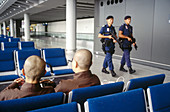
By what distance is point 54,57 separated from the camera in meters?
4.69

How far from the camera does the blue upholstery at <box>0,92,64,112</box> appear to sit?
122cm

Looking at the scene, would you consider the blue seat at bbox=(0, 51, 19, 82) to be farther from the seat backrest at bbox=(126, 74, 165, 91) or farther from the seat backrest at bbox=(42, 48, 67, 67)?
the seat backrest at bbox=(126, 74, 165, 91)

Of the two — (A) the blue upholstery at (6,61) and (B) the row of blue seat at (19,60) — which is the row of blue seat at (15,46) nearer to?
(B) the row of blue seat at (19,60)

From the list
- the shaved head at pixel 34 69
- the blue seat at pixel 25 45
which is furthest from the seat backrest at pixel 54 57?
the shaved head at pixel 34 69

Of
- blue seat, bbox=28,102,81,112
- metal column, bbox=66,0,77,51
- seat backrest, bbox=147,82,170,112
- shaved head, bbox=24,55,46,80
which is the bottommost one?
seat backrest, bbox=147,82,170,112

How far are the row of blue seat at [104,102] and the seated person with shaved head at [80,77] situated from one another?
1.10 ft

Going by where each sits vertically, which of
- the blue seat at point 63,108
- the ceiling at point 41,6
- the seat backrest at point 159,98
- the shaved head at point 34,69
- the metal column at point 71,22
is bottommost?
the seat backrest at point 159,98

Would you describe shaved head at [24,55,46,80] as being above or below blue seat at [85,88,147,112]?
above

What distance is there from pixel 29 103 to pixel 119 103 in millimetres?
722

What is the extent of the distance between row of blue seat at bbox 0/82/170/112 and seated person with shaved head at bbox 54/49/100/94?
1.10 feet

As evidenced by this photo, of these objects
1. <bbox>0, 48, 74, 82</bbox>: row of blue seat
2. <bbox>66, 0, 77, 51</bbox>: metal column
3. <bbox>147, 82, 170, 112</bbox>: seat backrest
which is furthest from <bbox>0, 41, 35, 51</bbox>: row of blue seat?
<bbox>147, 82, 170, 112</bbox>: seat backrest

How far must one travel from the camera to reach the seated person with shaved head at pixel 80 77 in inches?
73.9

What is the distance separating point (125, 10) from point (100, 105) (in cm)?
815

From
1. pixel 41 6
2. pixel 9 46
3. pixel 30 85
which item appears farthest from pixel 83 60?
pixel 41 6
